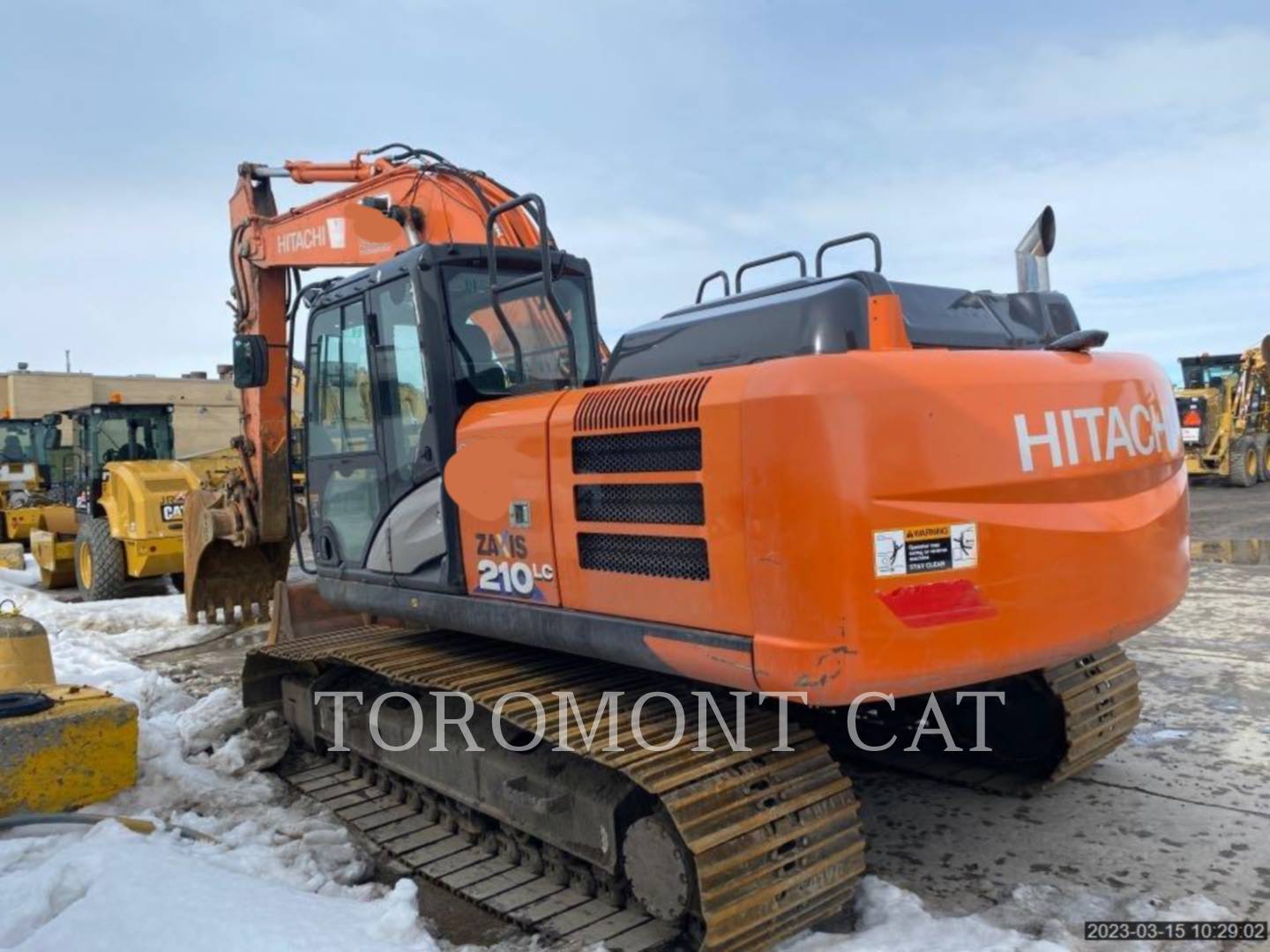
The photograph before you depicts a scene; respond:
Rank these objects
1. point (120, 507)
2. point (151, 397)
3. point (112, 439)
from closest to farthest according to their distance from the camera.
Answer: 1. point (120, 507)
2. point (112, 439)
3. point (151, 397)

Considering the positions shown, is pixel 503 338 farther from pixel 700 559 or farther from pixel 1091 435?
pixel 1091 435

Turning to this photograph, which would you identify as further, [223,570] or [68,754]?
[223,570]

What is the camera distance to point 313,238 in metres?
6.58

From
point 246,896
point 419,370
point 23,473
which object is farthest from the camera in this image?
point 23,473

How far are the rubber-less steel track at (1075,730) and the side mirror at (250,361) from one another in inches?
145

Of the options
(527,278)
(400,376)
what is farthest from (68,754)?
(527,278)

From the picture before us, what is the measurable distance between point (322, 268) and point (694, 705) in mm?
4363

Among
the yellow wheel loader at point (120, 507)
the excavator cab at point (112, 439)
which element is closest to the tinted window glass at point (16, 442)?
the yellow wheel loader at point (120, 507)

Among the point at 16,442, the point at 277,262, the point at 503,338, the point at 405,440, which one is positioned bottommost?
the point at 405,440

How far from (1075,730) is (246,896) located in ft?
10.9

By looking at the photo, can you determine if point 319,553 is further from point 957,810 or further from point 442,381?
point 957,810

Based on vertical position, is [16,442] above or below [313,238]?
below

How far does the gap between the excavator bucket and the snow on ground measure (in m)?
3.91

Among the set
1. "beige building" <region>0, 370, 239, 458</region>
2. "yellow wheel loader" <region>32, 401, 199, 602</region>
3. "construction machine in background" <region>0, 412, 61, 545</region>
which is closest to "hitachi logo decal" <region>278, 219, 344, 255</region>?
"yellow wheel loader" <region>32, 401, 199, 602</region>
